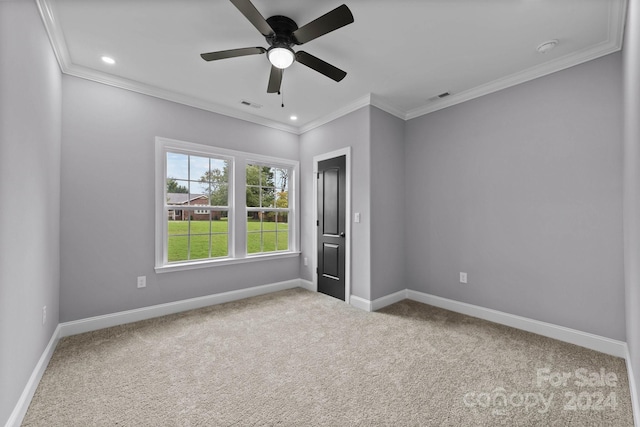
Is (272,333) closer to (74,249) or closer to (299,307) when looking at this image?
(299,307)

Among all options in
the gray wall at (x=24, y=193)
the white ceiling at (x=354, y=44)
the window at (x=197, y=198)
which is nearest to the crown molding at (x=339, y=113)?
the white ceiling at (x=354, y=44)

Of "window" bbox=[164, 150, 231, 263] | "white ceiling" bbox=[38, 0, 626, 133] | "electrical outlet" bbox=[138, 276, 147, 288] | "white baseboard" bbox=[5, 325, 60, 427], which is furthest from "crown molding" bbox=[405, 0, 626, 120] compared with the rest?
"white baseboard" bbox=[5, 325, 60, 427]

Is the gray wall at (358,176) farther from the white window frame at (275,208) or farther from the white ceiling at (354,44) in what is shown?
the white window frame at (275,208)

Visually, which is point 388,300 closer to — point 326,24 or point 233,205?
point 233,205

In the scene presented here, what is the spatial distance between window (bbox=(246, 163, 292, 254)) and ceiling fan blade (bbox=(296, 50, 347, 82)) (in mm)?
2187

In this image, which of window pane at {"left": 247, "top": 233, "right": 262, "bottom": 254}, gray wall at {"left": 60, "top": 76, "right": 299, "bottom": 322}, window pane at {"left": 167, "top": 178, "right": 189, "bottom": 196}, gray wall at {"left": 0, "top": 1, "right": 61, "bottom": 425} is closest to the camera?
gray wall at {"left": 0, "top": 1, "right": 61, "bottom": 425}

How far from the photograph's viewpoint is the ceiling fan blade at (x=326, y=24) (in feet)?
5.57

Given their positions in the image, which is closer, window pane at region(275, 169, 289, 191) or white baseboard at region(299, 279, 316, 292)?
white baseboard at region(299, 279, 316, 292)

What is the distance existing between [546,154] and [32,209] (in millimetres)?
4418

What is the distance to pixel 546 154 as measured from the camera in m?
2.76

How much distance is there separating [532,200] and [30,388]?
4451 mm

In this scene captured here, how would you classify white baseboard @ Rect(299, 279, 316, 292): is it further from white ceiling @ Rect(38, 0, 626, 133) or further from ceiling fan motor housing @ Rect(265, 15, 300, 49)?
ceiling fan motor housing @ Rect(265, 15, 300, 49)

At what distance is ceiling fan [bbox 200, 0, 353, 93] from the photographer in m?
1.78

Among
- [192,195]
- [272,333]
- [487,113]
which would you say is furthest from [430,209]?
[192,195]
